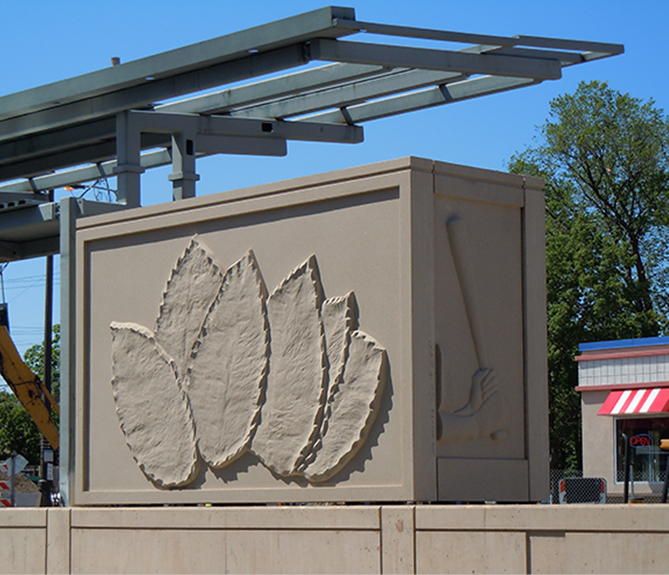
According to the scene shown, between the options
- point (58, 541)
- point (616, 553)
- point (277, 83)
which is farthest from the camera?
point (277, 83)

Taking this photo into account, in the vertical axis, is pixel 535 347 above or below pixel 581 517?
above

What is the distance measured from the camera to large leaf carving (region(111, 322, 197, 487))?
9.97 metres

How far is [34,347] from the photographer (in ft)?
258

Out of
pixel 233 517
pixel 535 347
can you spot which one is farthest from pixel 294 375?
pixel 535 347

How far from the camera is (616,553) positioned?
22.3ft

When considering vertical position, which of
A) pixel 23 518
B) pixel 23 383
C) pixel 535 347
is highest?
pixel 535 347

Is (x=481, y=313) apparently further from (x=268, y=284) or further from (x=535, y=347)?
(x=268, y=284)

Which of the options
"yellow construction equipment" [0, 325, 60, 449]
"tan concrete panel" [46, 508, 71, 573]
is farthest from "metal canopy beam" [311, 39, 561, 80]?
"yellow construction equipment" [0, 325, 60, 449]

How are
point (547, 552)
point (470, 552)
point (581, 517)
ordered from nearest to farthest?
point (581, 517) < point (547, 552) < point (470, 552)

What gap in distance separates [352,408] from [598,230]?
35.8 meters

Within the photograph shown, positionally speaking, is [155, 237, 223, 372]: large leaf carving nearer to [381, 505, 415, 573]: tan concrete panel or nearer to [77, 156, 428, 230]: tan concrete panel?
[77, 156, 428, 230]: tan concrete panel

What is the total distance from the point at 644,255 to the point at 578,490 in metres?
26.4

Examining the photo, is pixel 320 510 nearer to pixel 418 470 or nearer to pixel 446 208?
pixel 418 470

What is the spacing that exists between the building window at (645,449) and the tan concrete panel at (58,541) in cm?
1764
